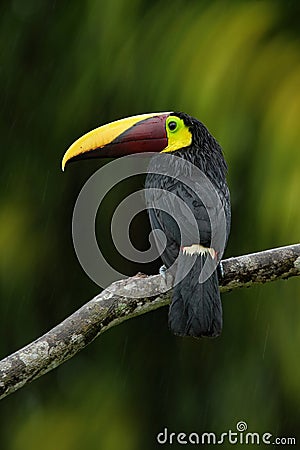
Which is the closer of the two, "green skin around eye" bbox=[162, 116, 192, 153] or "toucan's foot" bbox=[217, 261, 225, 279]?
"toucan's foot" bbox=[217, 261, 225, 279]

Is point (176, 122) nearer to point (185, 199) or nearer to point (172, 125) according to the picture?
point (172, 125)

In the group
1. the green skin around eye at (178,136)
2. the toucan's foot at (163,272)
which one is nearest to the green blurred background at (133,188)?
the green skin around eye at (178,136)

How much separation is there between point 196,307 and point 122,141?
2.94 feet

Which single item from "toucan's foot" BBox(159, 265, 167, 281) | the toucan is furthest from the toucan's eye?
"toucan's foot" BBox(159, 265, 167, 281)

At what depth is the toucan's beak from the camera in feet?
10.6

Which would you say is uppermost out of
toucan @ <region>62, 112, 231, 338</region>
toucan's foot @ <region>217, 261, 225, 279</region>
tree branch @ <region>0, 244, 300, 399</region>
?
toucan @ <region>62, 112, 231, 338</region>

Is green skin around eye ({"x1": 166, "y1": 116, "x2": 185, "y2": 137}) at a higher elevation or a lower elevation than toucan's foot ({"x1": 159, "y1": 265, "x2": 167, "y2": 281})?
higher

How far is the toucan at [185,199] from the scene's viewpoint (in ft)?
8.48

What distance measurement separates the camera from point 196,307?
2.57 meters

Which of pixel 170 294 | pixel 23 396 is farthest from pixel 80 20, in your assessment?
pixel 170 294

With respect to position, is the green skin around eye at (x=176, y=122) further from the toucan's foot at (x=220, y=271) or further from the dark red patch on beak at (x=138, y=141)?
the toucan's foot at (x=220, y=271)

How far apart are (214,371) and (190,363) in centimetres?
13

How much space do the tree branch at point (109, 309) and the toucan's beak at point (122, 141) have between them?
75cm

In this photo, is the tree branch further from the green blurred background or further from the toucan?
the green blurred background
